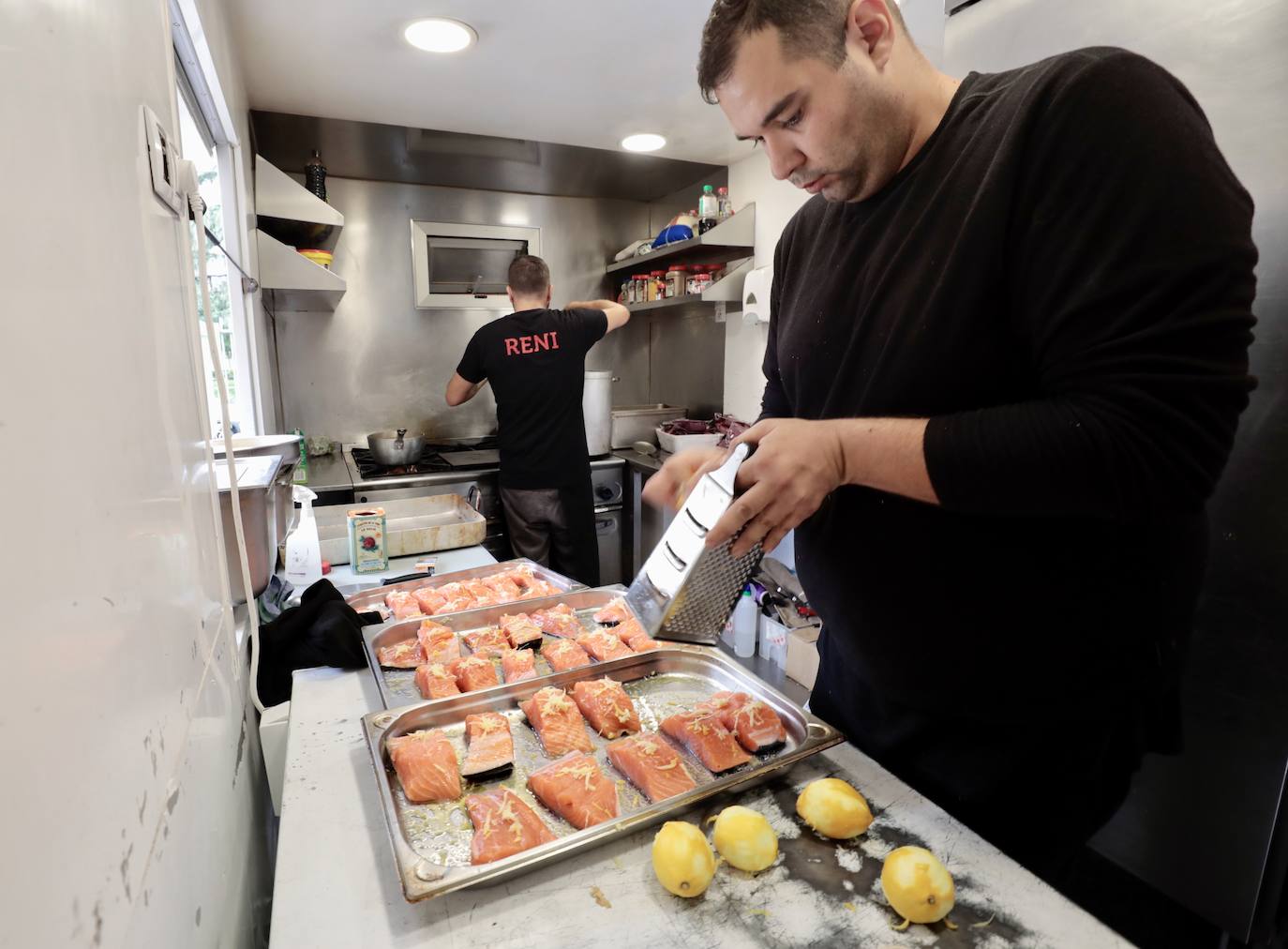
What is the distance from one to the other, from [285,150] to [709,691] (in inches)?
137

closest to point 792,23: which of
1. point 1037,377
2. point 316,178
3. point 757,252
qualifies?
point 1037,377

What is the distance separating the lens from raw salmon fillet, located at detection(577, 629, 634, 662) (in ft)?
4.21

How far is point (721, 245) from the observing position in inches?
134

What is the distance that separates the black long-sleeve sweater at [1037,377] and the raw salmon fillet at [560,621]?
54cm

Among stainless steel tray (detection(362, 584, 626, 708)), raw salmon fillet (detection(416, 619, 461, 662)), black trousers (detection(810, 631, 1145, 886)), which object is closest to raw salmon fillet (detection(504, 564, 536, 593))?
stainless steel tray (detection(362, 584, 626, 708))

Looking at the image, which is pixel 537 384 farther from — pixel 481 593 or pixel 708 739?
pixel 708 739

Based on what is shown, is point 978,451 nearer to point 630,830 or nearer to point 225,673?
point 630,830

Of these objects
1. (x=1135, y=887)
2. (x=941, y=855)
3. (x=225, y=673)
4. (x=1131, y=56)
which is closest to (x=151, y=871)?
(x=225, y=673)

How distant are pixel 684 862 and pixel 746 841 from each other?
9 cm

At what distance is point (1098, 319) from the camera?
0.70 meters

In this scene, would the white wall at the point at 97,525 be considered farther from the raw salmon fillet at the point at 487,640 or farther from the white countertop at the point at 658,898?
the raw salmon fillet at the point at 487,640

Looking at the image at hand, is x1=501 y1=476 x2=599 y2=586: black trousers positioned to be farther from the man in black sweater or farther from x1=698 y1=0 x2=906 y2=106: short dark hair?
x1=698 y1=0 x2=906 y2=106: short dark hair

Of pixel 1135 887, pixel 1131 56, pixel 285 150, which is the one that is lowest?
pixel 1135 887

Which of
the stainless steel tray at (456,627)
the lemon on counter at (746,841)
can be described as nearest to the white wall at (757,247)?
the stainless steel tray at (456,627)
